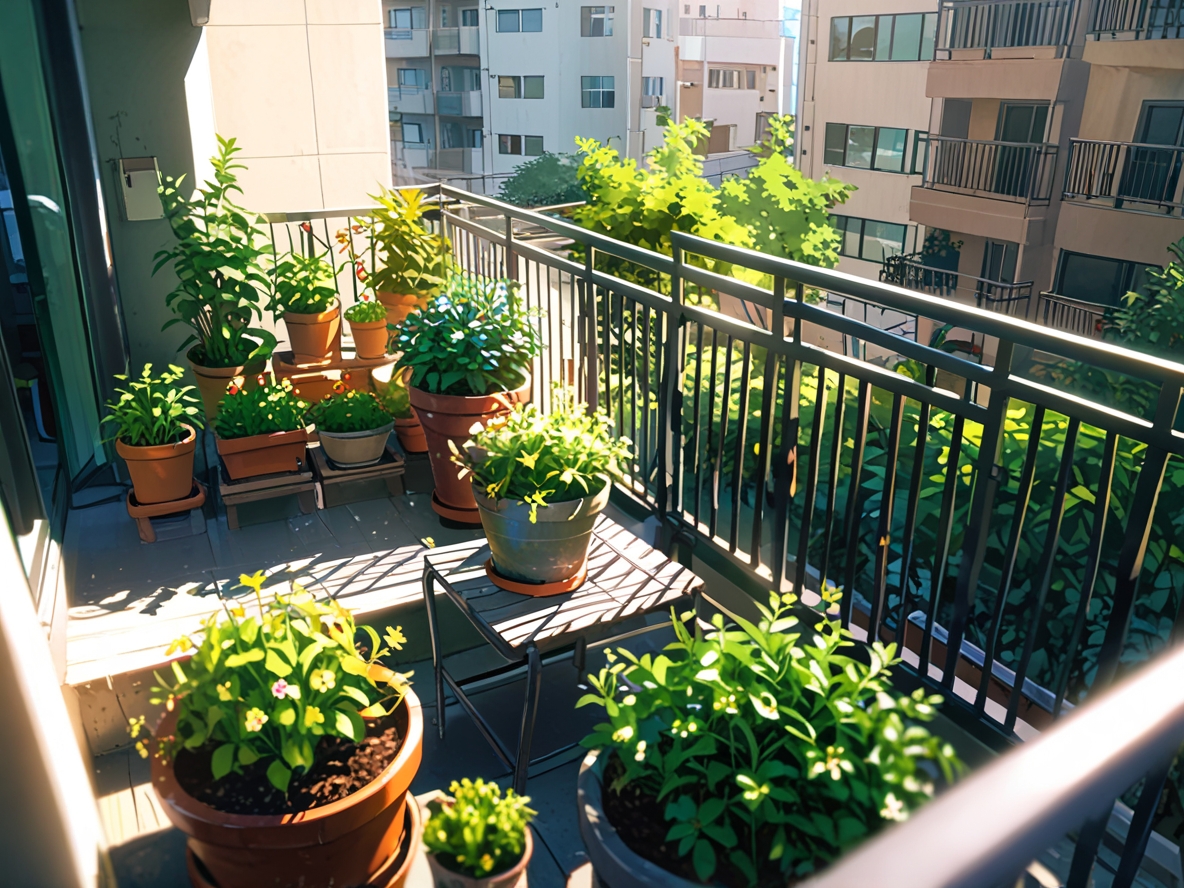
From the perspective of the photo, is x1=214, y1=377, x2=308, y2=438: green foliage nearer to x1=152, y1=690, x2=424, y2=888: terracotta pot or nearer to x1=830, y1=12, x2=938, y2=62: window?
x1=152, y1=690, x2=424, y2=888: terracotta pot

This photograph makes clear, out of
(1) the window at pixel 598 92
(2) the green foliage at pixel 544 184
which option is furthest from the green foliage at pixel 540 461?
(1) the window at pixel 598 92

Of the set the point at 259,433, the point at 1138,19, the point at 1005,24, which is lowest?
the point at 259,433

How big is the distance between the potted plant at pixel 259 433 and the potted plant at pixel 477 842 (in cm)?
211

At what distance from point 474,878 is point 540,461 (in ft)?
3.47

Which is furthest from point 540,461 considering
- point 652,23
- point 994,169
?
point 652,23

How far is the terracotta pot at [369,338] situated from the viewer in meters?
4.73

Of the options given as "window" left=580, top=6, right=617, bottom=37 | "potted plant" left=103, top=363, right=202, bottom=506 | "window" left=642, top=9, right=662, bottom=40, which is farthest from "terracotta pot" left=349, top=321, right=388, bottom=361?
"window" left=642, top=9, right=662, bottom=40

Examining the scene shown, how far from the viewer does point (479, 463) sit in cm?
253

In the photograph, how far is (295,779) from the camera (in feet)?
6.13

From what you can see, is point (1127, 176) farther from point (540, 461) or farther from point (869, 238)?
point (540, 461)

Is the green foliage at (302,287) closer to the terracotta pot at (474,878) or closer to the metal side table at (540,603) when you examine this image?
the metal side table at (540,603)

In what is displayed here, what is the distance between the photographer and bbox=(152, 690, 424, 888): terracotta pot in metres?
1.77

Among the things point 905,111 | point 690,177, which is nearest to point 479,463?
point 690,177

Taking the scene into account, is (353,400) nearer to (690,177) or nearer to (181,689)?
(181,689)
